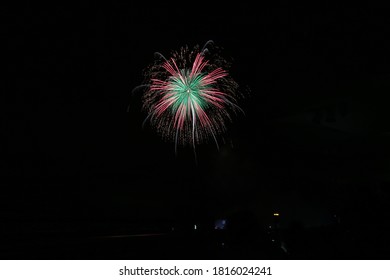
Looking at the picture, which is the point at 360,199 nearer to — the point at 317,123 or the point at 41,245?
the point at 41,245

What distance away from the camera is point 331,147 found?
49031 mm

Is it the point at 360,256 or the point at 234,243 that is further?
the point at 360,256

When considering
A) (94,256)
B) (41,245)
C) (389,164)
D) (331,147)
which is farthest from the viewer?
(331,147)

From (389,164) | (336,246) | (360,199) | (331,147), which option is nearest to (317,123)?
(331,147)

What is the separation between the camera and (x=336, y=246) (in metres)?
9.39

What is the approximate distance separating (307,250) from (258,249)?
5.24 ft

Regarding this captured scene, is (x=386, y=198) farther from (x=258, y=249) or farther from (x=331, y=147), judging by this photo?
(x=331, y=147)

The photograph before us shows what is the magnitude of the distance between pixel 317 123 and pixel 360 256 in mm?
39757

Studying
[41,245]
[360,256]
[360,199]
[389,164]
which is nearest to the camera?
[360,256]
